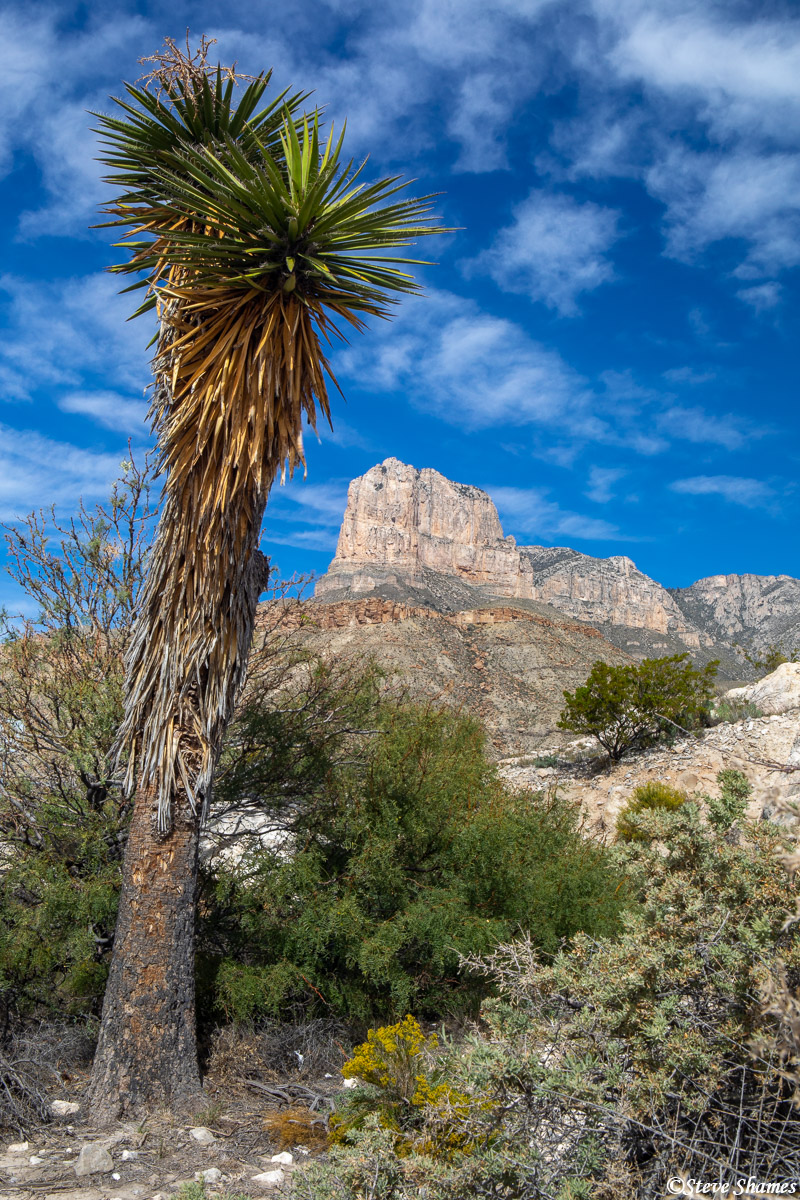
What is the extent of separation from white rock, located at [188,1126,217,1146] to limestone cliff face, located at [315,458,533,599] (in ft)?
288

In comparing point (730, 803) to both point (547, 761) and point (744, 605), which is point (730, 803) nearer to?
point (547, 761)

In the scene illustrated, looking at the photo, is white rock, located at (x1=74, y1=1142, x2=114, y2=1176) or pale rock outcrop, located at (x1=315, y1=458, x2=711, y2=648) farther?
pale rock outcrop, located at (x1=315, y1=458, x2=711, y2=648)

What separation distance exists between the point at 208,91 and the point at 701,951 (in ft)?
20.8

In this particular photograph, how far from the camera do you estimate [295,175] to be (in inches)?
192

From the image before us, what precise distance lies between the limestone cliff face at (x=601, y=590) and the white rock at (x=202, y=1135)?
3886 inches

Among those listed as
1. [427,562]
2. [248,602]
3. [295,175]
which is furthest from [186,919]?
[427,562]

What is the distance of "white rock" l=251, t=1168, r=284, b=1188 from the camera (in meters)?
4.22

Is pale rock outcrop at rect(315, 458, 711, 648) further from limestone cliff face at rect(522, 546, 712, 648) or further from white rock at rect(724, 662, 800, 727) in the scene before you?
white rock at rect(724, 662, 800, 727)

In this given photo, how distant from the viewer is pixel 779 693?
19891mm

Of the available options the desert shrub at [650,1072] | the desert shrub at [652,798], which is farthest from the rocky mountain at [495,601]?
the desert shrub at [650,1072]

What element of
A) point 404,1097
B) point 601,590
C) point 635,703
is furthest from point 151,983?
point 601,590

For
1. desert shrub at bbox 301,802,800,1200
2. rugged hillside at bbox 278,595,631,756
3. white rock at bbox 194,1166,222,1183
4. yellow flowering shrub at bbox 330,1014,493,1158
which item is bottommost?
white rock at bbox 194,1166,222,1183

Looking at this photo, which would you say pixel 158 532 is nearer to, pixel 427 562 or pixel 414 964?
pixel 414 964

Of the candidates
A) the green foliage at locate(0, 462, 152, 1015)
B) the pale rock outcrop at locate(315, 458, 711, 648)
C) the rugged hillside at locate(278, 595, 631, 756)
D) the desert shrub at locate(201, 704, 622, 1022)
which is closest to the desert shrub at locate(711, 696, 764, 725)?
the rugged hillside at locate(278, 595, 631, 756)
